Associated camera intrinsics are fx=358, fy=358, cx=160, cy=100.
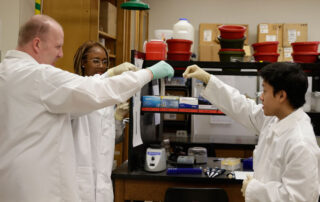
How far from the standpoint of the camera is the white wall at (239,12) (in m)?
6.33

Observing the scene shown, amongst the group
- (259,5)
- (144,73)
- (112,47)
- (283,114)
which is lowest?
(283,114)

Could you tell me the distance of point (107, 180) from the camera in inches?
81.0

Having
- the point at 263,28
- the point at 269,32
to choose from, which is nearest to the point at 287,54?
the point at 269,32

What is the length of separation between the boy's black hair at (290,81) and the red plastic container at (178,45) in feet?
3.00

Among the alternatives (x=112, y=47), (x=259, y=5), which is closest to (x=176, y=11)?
(x=259, y=5)

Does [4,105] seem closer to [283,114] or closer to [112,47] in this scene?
[283,114]

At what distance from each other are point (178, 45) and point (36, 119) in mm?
1125

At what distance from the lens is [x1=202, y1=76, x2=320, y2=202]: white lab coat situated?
138 centimetres

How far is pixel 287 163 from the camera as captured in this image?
1434 millimetres

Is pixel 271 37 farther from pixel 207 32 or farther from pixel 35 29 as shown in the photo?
pixel 35 29

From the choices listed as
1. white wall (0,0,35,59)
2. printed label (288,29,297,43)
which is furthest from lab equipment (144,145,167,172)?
printed label (288,29,297,43)

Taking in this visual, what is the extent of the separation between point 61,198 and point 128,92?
59 centimetres

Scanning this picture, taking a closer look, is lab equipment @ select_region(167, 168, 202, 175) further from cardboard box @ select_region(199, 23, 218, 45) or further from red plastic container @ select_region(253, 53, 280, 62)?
cardboard box @ select_region(199, 23, 218, 45)

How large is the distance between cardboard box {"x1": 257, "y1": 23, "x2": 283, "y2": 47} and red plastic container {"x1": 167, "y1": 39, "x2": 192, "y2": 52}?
4014 millimetres
